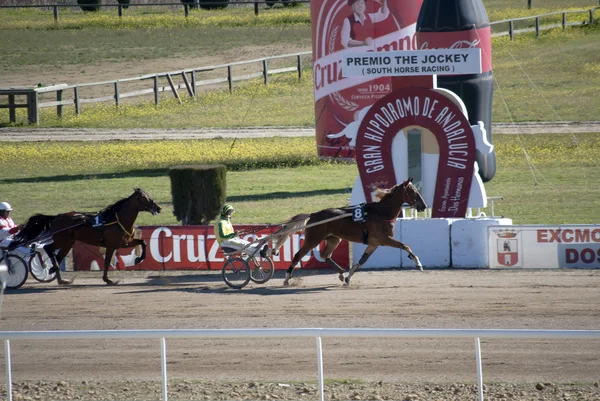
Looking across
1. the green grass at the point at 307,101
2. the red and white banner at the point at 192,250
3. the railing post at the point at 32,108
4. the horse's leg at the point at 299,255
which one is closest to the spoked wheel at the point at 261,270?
the horse's leg at the point at 299,255

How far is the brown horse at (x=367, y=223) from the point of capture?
15.7m

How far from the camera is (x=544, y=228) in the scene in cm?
1655

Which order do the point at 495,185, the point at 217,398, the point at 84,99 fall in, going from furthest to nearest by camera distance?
the point at 84,99 → the point at 495,185 → the point at 217,398

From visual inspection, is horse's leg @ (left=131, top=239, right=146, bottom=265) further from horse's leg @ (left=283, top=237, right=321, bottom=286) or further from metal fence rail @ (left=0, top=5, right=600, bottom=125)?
metal fence rail @ (left=0, top=5, right=600, bottom=125)

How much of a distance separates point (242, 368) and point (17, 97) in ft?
109

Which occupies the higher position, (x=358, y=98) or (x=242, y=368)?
(x=358, y=98)

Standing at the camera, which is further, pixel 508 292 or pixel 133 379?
pixel 508 292

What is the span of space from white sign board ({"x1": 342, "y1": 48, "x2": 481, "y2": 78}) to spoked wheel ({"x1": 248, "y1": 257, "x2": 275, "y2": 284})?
4404 millimetres

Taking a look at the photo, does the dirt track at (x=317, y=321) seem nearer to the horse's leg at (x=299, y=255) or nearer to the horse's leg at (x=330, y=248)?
the horse's leg at (x=299, y=255)

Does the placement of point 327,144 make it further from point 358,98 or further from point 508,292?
point 508,292

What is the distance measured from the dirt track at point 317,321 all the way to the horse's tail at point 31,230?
0.83 m

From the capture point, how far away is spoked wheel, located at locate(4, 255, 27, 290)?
16172mm

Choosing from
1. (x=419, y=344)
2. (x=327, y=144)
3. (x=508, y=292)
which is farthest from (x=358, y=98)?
(x=419, y=344)

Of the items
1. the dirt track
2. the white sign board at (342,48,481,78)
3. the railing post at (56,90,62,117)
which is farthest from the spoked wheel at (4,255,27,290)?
the railing post at (56,90,62,117)
